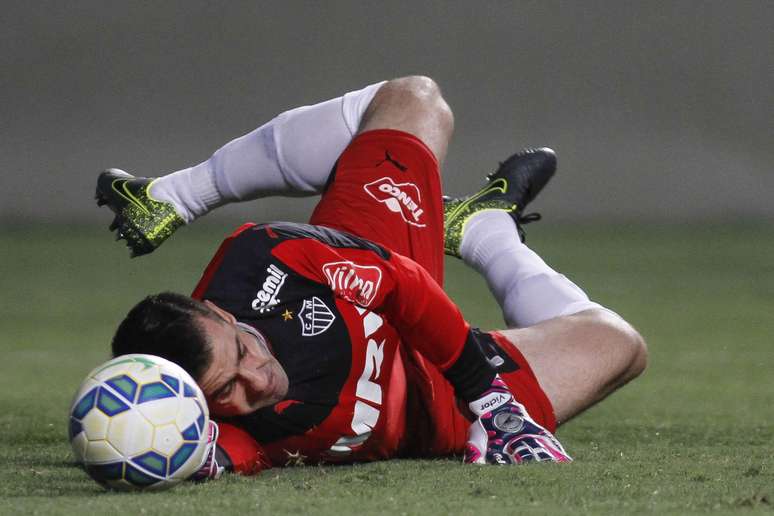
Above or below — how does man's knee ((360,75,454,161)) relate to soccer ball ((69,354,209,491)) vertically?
above

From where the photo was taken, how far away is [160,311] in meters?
2.58

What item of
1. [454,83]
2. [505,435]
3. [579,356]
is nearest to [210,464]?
[505,435]

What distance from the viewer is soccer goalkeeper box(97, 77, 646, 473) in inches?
111

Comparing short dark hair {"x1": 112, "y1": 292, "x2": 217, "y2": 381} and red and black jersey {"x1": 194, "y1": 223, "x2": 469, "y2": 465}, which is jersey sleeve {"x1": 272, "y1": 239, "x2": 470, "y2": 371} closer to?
red and black jersey {"x1": 194, "y1": 223, "x2": 469, "y2": 465}

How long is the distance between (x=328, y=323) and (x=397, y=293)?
202 mm

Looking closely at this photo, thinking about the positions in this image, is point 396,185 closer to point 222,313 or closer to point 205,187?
point 205,187

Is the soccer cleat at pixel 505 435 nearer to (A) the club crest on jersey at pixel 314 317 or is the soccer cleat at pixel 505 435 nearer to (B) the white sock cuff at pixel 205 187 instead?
(A) the club crest on jersey at pixel 314 317

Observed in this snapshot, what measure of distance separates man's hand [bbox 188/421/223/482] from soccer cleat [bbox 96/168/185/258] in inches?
46.5

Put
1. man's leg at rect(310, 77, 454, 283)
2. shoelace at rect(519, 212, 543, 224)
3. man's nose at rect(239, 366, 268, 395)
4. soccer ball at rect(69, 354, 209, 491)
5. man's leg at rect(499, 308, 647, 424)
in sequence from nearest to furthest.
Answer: soccer ball at rect(69, 354, 209, 491) → man's nose at rect(239, 366, 268, 395) → man's leg at rect(499, 308, 647, 424) → man's leg at rect(310, 77, 454, 283) → shoelace at rect(519, 212, 543, 224)

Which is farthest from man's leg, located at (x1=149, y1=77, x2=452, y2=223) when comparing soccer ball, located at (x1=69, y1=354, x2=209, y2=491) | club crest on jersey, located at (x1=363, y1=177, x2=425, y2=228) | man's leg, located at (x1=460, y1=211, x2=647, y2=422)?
soccer ball, located at (x1=69, y1=354, x2=209, y2=491)

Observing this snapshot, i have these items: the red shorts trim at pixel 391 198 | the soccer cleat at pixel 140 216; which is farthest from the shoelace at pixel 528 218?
the soccer cleat at pixel 140 216

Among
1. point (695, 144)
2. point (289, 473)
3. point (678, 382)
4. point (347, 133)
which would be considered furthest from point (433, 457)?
point (695, 144)

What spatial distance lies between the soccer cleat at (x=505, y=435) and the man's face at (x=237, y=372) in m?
0.47

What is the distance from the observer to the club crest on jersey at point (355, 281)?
9.39ft
